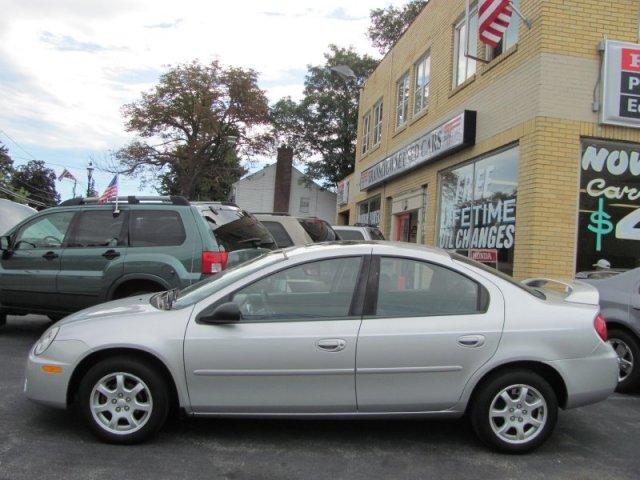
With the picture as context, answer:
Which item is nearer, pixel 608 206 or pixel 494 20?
pixel 608 206

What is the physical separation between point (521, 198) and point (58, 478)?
784 centimetres

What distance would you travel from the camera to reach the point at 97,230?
7.07 metres

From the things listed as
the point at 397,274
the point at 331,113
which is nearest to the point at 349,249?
the point at 397,274

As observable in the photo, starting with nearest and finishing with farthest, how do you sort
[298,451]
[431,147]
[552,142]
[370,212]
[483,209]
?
[298,451], [552,142], [483,209], [431,147], [370,212]

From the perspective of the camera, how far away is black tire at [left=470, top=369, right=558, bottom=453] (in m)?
4.09

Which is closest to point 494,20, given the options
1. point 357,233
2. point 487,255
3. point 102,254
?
point 487,255

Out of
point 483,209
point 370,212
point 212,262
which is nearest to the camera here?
point 212,262

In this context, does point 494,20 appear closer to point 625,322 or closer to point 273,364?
point 625,322

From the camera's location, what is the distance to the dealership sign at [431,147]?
36.6 feet

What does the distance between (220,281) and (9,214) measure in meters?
9.31

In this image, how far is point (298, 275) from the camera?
4.27 meters

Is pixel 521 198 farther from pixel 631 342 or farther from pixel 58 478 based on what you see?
pixel 58 478

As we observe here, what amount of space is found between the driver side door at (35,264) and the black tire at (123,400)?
343cm

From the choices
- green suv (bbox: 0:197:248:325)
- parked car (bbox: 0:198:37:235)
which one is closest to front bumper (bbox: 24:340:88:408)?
green suv (bbox: 0:197:248:325)
